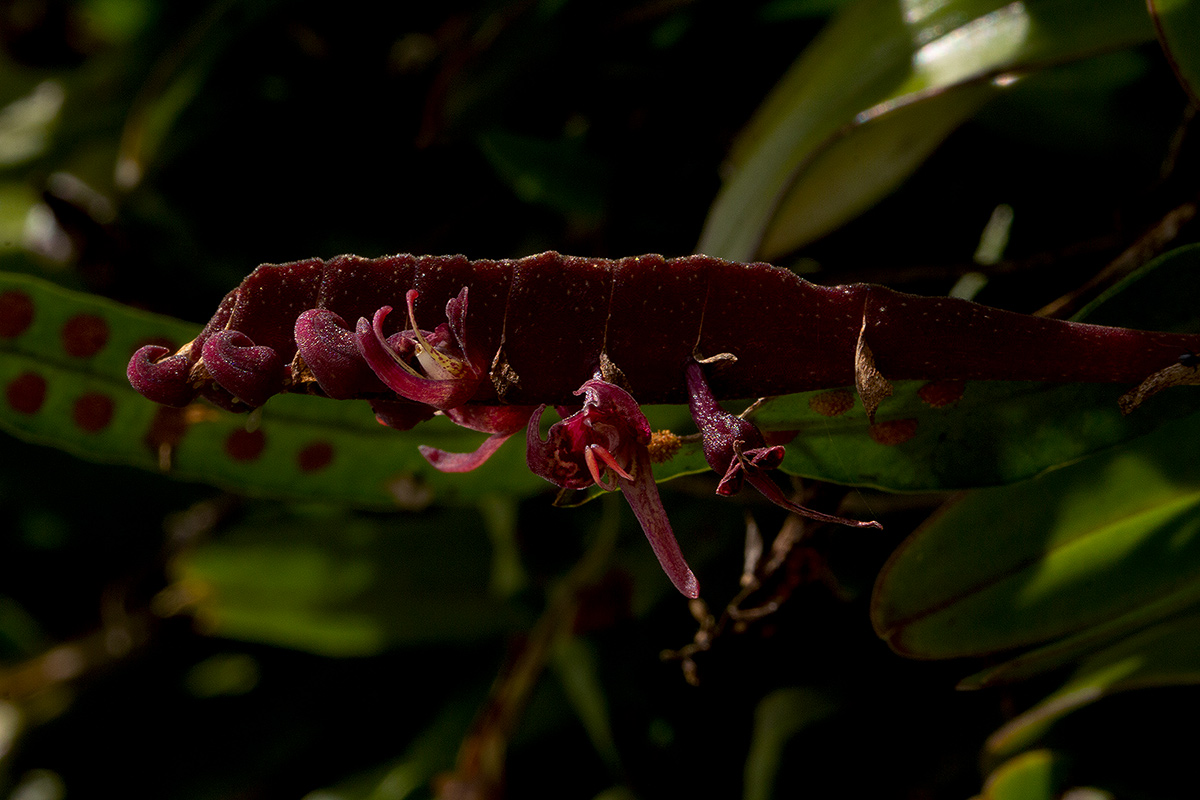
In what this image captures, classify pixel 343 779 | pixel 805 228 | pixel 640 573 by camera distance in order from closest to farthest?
1. pixel 805 228
2. pixel 640 573
3. pixel 343 779

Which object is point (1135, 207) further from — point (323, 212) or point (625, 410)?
point (323, 212)

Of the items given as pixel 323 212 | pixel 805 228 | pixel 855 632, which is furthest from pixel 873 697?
pixel 323 212

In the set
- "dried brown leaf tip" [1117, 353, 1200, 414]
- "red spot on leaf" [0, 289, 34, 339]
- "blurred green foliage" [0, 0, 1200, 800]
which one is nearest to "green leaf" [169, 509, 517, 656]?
"blurred green foliage" [0, 0, 1200, 800]

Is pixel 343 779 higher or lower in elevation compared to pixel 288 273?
lower

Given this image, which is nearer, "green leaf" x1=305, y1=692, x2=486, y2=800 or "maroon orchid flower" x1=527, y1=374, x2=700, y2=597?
"maroon orchid flower" x1=527, y1=374, x2=700, y2=597

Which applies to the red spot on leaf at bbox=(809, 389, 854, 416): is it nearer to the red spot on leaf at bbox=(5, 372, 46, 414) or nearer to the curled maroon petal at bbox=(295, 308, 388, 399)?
the curled maroon petal at bbox=(295, 308, 388, 399)

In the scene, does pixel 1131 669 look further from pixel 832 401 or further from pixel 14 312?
pixel 14 312

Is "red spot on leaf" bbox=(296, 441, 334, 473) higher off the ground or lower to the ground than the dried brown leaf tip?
lower
